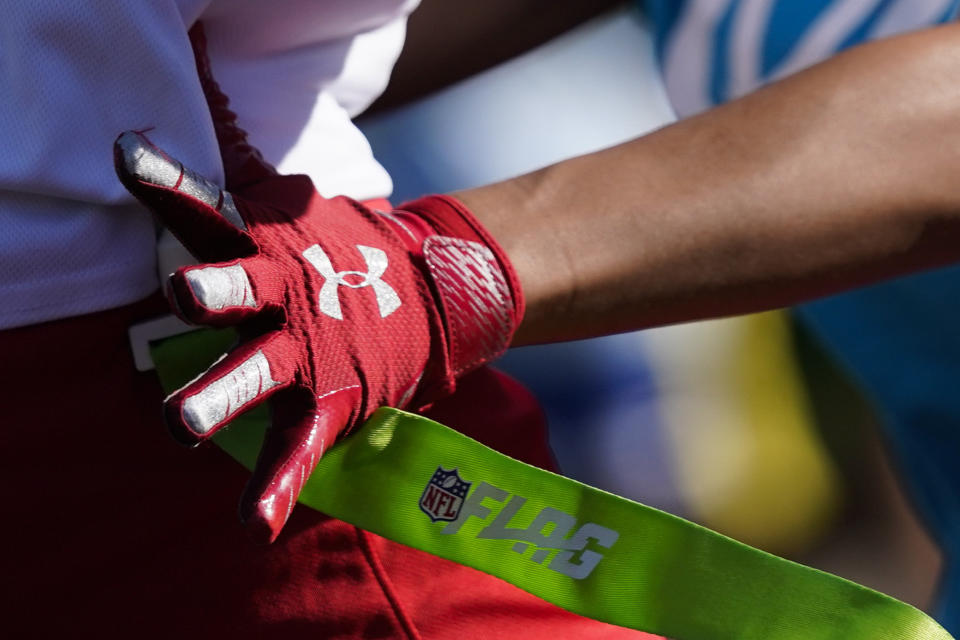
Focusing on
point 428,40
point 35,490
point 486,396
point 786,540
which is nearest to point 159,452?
point 35,490

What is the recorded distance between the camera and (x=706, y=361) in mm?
983

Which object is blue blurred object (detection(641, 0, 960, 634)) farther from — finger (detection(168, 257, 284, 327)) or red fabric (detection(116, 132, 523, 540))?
finger (detection(168, 257, 284, 327))

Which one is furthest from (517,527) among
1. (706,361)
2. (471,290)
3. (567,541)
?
(706,361)

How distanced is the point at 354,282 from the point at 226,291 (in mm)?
89

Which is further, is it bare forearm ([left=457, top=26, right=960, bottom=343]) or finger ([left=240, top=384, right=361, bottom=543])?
bare forearm ([left=457, top=26, right=960, bottom=343])

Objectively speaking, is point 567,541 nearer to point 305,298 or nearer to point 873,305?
point 305,298

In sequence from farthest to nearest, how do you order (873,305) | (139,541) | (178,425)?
(873,305)
(139,541)
(178,425)

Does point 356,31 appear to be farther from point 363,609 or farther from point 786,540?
point 786,540

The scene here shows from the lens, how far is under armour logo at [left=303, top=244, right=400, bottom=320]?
48cm

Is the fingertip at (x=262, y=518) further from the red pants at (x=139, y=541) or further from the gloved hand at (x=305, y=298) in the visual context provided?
the red pants at (x=139, y=541)

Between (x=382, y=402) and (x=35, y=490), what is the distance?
191 millimetres

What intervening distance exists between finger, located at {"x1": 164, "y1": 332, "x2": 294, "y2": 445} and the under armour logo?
0.04 meters

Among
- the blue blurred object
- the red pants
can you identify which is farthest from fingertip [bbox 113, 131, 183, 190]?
the blue blurred object

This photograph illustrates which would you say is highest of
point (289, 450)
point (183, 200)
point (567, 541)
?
point (183, 200)
